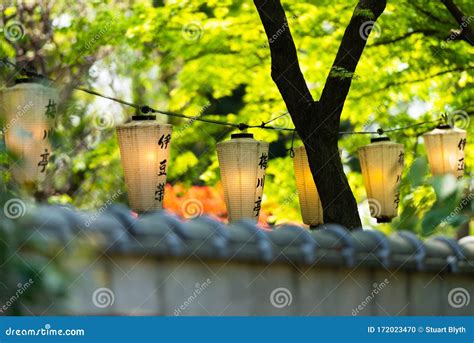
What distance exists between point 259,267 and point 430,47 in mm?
7933

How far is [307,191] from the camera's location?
8.35 m

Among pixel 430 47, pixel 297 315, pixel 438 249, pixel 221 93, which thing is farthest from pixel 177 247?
pixel 221 93

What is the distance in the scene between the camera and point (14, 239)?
1629mm

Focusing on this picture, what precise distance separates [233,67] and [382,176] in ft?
19.4

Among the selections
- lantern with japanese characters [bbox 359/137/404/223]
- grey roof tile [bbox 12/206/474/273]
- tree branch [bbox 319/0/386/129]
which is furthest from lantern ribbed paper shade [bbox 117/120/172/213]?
lantern with japanese characters [bbox 359/137/404/223]

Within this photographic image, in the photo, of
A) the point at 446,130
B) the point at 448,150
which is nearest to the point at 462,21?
the point at 446,130

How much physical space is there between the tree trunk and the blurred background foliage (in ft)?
6.48

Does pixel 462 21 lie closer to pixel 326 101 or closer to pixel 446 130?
pixel 446 130

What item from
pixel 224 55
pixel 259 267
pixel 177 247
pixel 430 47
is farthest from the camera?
pixel 224 55

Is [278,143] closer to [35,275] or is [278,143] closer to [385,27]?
[385,27]

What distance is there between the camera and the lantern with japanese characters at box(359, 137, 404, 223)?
8453 mm

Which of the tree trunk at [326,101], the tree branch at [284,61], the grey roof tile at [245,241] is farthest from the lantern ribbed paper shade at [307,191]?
the grey roof tile at [245,241]

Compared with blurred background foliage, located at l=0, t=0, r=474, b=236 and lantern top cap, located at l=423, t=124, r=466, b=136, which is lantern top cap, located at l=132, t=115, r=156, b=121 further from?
lantern top cap, located at l=423, t=124, r=466, b=136

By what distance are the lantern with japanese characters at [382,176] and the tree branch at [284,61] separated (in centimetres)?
110
